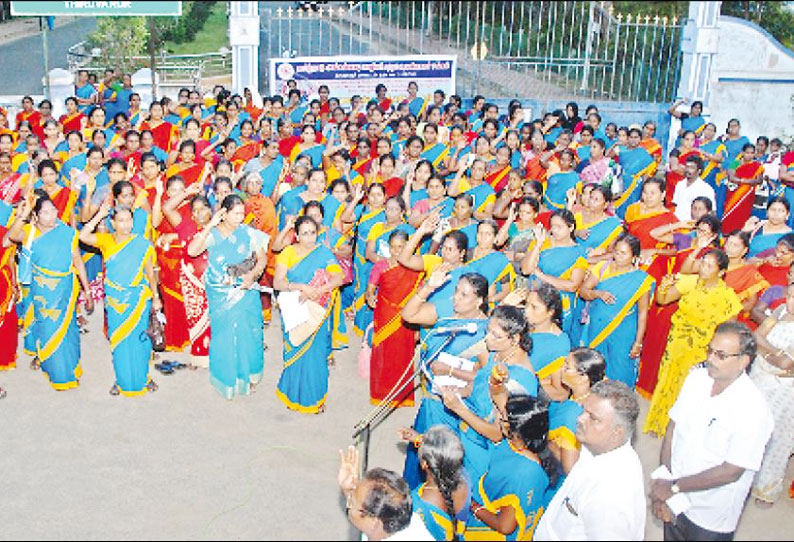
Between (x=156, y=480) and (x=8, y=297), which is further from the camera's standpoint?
(x=8, y=297)

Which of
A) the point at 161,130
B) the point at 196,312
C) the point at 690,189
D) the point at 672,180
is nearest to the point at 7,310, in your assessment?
the point at 196,312

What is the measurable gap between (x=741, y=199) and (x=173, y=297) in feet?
22.4

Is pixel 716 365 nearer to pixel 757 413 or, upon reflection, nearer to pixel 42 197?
pixel 757 413

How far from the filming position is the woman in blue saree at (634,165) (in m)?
9.52

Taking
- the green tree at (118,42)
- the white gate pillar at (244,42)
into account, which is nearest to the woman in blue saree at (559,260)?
the white gate pillar at (244,42)

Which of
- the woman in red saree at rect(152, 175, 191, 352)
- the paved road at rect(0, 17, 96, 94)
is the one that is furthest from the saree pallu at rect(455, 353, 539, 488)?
the paved road at rect(0, 17, 96, 94)

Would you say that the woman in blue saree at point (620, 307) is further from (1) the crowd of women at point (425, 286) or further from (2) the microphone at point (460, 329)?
(2) the microphone at point (460, 329)

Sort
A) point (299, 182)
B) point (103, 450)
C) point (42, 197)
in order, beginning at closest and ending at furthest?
point (103, 450) < point (42, 197) < point (299, 182)

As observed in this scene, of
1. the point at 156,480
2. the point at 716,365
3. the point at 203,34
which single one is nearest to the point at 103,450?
the point at 156,480

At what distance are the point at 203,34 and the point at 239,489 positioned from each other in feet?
93.4

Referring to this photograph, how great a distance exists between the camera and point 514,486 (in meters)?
3.36

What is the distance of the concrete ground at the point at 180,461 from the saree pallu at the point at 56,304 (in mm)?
191

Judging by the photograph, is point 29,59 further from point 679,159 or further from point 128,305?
point 128,305

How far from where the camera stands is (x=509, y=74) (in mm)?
17391
